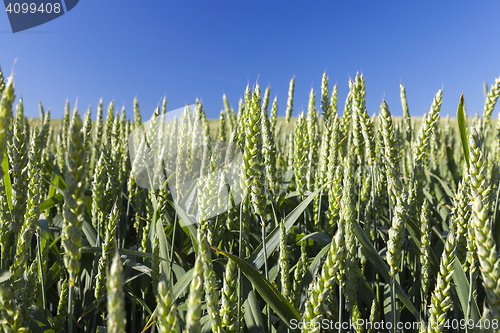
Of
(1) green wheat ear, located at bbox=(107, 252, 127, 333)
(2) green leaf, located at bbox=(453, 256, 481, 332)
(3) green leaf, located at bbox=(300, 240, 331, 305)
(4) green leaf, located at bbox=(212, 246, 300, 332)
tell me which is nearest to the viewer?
(1) green wheat ear, located at bbox=(107, 252, 127, 333)

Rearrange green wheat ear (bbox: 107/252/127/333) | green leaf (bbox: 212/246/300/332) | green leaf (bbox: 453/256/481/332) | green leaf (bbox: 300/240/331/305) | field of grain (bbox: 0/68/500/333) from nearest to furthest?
green wheat ear (bbox: 107/252/127/333), field of grain (bbox: 0/68/500/333), green leaf (bbox: 212/246/300/332), green leaf (bbox: 453/256/481/332), green leaf (bbox: 300/240/331/305)

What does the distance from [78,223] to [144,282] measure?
3.47 ft

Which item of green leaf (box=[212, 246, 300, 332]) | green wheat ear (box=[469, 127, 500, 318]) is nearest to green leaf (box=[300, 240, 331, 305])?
green leaf (box=[212, 246, 300, 332])

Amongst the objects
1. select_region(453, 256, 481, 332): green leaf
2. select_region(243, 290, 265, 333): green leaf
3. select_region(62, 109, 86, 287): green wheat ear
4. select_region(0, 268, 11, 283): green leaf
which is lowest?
select_region(243, 290, 265, 333): green leaf

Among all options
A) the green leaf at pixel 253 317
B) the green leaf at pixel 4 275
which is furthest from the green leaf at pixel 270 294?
the green leaf at pixel 4 275

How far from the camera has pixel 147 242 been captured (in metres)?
1.42

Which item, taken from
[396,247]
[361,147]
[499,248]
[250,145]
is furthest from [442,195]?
[250,145]

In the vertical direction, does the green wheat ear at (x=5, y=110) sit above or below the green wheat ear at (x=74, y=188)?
above

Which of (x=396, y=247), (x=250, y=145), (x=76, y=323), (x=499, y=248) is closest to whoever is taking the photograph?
(x=396, y=247)

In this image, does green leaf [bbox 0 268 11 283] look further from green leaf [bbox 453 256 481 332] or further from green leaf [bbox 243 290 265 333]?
green leaf [bbox 453 256 481 332]

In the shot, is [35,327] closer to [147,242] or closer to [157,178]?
[147,242]

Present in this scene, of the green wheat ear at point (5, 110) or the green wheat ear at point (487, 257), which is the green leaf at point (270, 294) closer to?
the green wheat ear at point (487, 257)

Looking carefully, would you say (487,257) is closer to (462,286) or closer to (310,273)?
(462,286)

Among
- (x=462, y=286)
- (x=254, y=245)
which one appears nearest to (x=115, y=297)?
(x=462, y=286)
